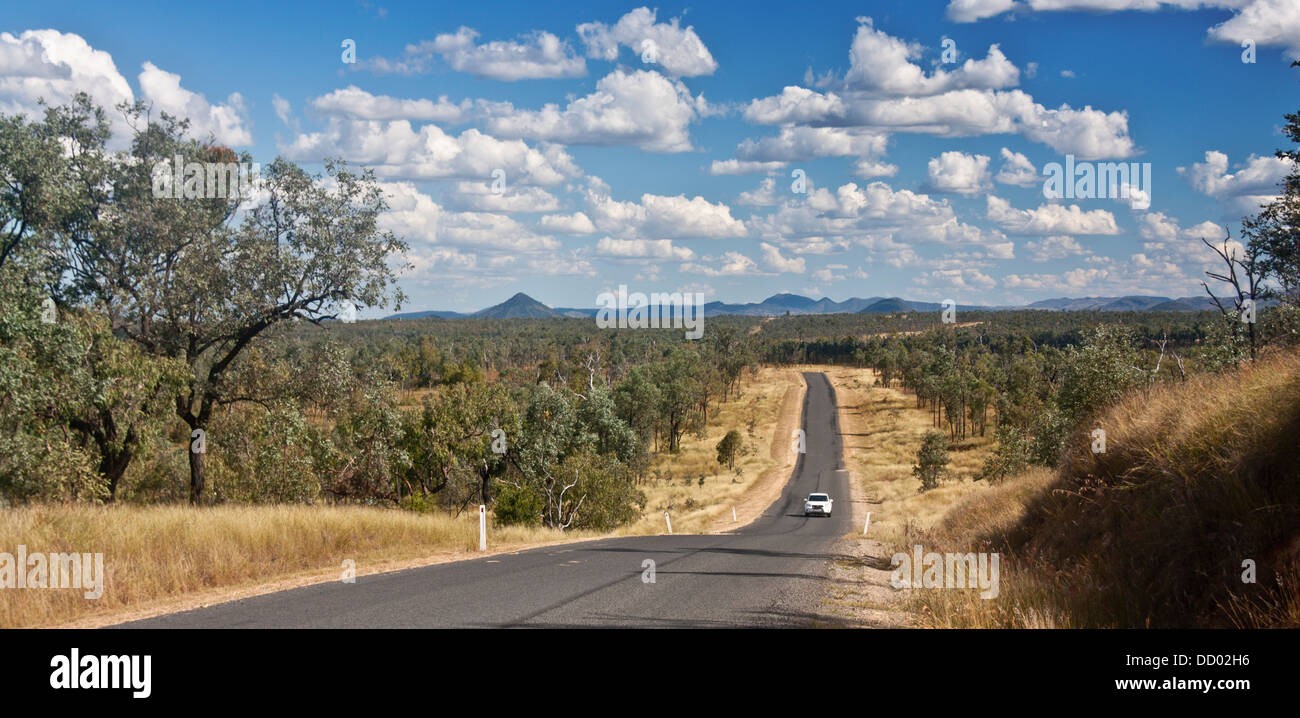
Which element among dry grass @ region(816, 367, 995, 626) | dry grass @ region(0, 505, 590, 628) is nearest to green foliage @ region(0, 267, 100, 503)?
dry grass @ region(0, 505, 590, 628)

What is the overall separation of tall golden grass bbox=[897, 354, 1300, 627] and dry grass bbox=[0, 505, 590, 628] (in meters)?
8.50

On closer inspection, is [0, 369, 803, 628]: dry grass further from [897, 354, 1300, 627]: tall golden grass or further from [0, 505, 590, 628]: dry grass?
[897, 354, 1300, 627]: tall golden grass

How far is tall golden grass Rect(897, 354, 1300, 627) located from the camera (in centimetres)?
658

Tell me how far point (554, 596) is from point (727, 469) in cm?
6760

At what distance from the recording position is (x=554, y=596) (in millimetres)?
9617

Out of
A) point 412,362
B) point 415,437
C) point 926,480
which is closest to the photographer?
point 415,437

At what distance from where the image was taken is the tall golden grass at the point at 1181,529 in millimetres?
6578

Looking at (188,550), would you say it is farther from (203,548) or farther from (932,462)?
(932,462)

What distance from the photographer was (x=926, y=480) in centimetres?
5831

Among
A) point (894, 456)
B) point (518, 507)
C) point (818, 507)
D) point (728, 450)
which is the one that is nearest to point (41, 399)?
point (518, 507)
